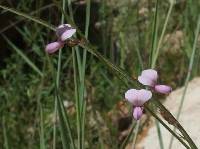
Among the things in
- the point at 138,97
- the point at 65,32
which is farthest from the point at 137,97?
the point at 65,32

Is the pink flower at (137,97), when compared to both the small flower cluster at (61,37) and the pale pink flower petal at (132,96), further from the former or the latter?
the small flower cluster at (61,37)

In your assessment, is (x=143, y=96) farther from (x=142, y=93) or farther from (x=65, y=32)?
(x=65, y=32)

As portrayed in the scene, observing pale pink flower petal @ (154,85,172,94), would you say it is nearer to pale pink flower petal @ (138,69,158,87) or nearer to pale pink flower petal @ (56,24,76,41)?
pale pink flower petal @ (138,69,158,87)

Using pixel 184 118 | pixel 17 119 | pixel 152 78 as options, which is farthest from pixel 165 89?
pixel 17 119

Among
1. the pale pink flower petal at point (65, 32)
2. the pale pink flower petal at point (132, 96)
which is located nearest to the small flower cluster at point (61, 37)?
the pale pink flower petal at point (65, 32)

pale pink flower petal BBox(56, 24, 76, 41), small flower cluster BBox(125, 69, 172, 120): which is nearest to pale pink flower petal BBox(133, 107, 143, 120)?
small flower cluster BBox(125, 69, 172, 120)

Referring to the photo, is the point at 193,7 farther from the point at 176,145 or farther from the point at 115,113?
the point at 176,145
